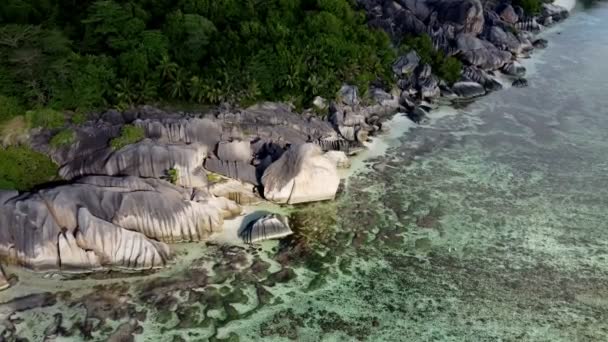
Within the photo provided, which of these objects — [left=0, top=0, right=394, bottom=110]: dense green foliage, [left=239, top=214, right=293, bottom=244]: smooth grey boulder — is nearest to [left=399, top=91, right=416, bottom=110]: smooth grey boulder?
[left=0, top=0, right=394, bottom=110]: dense green foliage

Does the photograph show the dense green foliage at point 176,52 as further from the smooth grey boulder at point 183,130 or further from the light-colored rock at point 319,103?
the smooth grey boulder at point 183,130

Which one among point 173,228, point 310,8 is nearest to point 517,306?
point 173,228

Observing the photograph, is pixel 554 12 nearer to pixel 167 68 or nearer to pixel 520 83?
pixel 520 83

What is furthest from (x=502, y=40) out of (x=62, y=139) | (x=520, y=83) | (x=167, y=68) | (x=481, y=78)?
(x=62, y=139)

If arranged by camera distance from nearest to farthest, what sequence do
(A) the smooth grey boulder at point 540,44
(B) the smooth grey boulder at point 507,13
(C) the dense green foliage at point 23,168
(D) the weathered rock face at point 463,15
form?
(C) the dense green foliage at point 23,168 < (D) the weathered rock face at point 463,15 < (A) the smooth grey boulder at point 540,44 < (B) the smooth grey boulder at point 507,13

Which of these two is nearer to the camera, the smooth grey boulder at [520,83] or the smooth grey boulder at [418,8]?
the smooth grey boulder at [520,83]

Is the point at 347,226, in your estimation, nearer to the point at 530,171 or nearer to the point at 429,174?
the point at 429,174

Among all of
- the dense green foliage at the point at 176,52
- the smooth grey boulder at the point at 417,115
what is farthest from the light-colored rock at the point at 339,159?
the smooth grey boulder at the point at 417,115
